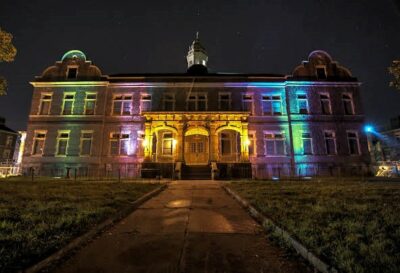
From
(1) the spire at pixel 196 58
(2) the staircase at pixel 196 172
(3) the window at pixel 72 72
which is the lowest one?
(2) the staircase at pixel 196 172

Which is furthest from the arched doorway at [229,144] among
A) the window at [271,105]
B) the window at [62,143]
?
the window at [62,143]

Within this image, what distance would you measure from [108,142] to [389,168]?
28557mm

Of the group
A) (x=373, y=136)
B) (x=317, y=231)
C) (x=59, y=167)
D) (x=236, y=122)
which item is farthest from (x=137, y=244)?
(x=373, y=136)

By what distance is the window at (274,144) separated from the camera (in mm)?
22947

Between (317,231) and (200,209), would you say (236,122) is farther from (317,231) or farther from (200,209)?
(317,231)

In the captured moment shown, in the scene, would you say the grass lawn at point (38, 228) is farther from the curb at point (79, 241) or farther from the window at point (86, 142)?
the window at point (86, 142)

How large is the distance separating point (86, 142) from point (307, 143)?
22896mm

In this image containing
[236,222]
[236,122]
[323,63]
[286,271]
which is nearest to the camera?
[286,271]

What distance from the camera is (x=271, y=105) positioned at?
24.2 m

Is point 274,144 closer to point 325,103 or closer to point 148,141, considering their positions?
point 325,103

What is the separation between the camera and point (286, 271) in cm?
283

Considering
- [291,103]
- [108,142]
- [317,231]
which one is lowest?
[317,231]

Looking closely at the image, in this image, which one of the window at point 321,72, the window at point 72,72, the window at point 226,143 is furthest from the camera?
the window at point 321,72

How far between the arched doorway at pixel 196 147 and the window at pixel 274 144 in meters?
6.25
